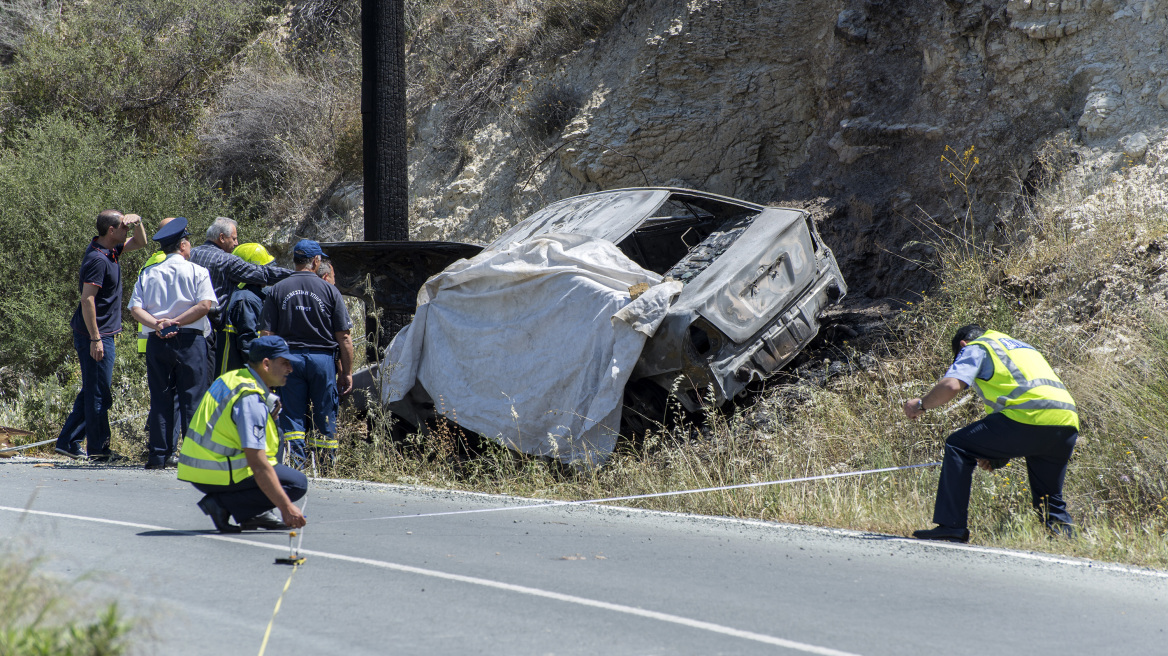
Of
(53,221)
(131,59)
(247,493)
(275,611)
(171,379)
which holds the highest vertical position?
(131,59)

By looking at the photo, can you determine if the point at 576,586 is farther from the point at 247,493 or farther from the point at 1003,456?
the point at 1003,456

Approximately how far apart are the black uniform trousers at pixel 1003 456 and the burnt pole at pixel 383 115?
22.2 feet

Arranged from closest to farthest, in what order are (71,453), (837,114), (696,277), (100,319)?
(696,277) → (100,319) → (71,453) → (837,114)

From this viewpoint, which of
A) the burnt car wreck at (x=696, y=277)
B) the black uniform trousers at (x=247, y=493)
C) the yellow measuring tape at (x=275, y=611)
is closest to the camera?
the yellow measuring tape at (x=275, y=611)

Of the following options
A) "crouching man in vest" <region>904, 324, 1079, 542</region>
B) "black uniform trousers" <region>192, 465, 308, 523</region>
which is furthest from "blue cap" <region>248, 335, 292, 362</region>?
"crouching man in vest" <region>904, 324, 1079, 542</region>

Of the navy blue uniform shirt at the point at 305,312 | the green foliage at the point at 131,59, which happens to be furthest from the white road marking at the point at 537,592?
the green foliage at the point at 131,59

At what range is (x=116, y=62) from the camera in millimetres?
18344

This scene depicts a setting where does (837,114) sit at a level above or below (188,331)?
above

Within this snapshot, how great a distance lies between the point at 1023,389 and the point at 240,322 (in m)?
5.83

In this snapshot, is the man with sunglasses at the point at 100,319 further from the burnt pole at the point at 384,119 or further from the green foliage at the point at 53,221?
the green foliage at the point at 53,221

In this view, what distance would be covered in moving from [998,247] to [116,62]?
54.2ft

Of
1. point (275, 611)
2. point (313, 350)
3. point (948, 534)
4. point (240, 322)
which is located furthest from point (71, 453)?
point (948, 534)

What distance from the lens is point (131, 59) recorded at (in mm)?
18578

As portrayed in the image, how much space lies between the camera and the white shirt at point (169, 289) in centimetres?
754
